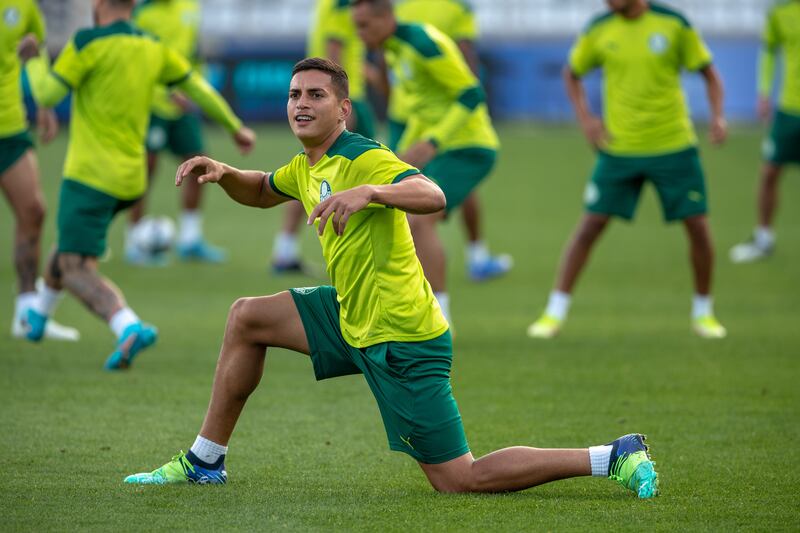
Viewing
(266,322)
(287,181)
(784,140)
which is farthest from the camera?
(784,140)

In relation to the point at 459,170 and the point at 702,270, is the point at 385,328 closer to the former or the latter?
the point at 459,170

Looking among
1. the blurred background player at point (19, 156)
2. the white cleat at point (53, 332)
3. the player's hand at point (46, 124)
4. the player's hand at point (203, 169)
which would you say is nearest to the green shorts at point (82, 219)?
the player's hand at point (46, 124)

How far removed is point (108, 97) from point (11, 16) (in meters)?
1.43

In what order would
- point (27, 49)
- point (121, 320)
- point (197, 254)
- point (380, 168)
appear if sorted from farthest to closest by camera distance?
point (197, 254)
point (27, 49)
point (121, 320)
point (380, 168)

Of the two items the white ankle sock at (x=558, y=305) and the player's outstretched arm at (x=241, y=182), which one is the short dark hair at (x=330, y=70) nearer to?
the player's outstretched arm at (x=241, y=182)

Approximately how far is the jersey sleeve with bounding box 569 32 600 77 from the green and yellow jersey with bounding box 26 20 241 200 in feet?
9.40

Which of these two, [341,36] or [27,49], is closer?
[27,49]

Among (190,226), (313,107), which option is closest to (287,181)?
(313,107)

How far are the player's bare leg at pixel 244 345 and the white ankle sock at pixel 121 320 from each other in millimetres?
2681

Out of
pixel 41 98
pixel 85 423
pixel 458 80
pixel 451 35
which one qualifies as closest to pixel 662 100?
pixel 458 80

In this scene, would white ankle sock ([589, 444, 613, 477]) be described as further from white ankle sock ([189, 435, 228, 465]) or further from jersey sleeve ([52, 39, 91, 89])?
jersey sleeve ([52, 39, 91, 89])

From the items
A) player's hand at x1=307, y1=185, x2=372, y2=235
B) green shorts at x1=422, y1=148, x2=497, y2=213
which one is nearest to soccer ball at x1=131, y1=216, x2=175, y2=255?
green shorts at x1=422, y1=148, x2=497, y2=213

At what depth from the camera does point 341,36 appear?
42.7 feet

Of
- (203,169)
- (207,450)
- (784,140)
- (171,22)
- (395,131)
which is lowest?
(784,140)
